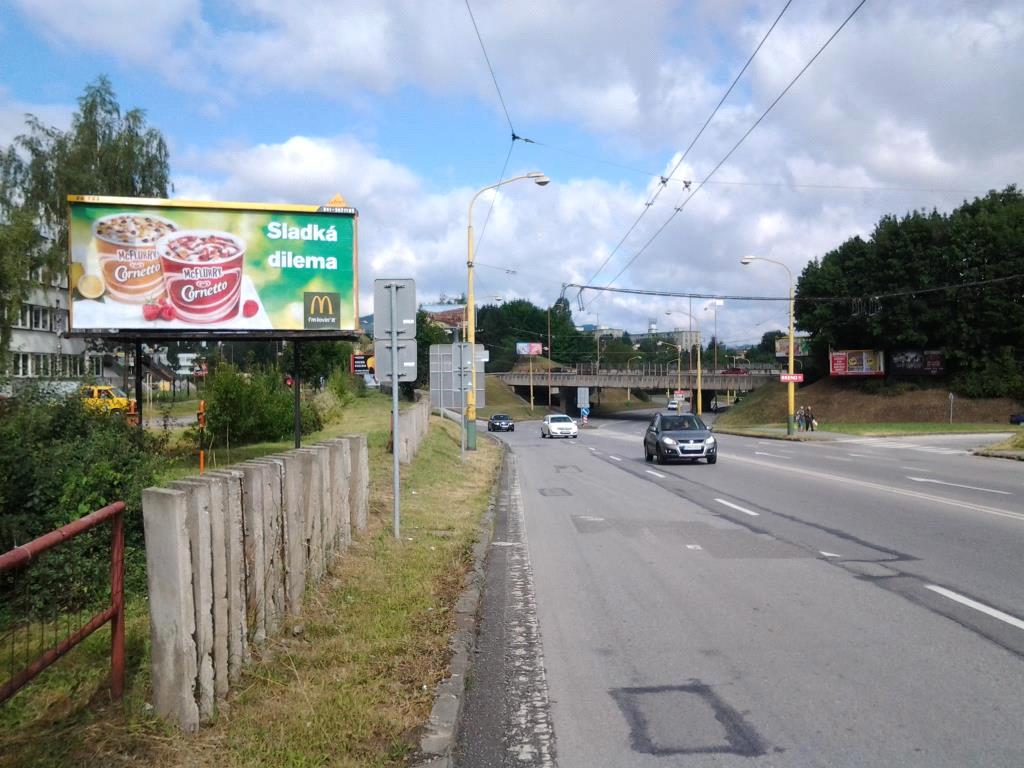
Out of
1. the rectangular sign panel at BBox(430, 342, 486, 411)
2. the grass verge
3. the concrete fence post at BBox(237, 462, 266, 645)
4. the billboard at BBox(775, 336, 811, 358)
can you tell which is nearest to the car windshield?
the rectangular sign panel at BBox(430, 342, 486, 411)

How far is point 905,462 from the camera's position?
26953 mm

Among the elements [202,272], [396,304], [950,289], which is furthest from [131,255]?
[950,289]

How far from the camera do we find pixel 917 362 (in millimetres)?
70500

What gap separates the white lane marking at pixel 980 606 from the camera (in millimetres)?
7058

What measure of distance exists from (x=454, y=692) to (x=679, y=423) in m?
23.4

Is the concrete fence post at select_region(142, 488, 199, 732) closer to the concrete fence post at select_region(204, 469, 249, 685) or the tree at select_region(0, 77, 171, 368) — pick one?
the concrete fence post at select_region(204, 469, 249, 685)

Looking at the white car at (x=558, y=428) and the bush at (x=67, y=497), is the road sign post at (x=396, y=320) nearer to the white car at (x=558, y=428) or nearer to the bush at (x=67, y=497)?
the bush at (x=67, y=497)

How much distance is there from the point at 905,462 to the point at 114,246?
22.4 metres

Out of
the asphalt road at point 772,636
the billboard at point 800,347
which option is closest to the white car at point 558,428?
the billboard at point 800,347

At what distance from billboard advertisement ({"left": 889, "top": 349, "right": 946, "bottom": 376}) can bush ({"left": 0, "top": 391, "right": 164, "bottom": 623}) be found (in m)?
70.5

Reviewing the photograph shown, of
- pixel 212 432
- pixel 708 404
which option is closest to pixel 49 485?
pixel 212 432

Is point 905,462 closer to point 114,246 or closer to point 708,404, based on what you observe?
point 114,246

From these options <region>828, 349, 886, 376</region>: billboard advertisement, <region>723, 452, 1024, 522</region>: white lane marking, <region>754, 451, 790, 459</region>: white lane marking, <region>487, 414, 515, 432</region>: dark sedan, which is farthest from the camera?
<region>828, 349, 886, 376</region>: billboard advertisement

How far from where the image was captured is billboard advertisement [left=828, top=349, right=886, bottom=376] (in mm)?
72750
